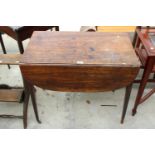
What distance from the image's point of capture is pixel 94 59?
1.23 metres

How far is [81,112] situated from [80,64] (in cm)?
80

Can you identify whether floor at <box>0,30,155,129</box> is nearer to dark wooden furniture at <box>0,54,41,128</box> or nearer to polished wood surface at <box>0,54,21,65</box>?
dark wooden furniture at <box>0,54,41,128</box>

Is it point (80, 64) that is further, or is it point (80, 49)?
point (80, 49)

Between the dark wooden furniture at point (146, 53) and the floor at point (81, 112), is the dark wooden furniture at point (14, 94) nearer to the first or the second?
the floor at point (81, 112)

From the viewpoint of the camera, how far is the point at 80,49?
4.40 ft

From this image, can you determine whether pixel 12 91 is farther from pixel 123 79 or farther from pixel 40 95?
pixel 123 79

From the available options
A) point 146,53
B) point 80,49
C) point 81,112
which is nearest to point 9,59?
point 80,49

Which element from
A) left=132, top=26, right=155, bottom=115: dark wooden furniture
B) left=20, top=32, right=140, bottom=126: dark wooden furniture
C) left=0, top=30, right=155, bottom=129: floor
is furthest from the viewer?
left=0, top=30, right=155, bottom=129: floor

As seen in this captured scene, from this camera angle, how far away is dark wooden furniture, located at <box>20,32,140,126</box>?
47.0 inches

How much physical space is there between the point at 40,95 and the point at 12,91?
0.34 metres

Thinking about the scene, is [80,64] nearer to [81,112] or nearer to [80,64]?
[80,64]

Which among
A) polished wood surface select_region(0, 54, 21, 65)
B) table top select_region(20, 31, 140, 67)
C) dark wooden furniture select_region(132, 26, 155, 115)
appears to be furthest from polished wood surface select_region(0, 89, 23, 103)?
dark wooden furniture select_region(132, 26, 155, 115)

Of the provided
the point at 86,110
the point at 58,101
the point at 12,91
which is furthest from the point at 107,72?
the point at 12,91

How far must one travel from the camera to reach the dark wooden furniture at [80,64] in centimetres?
119
